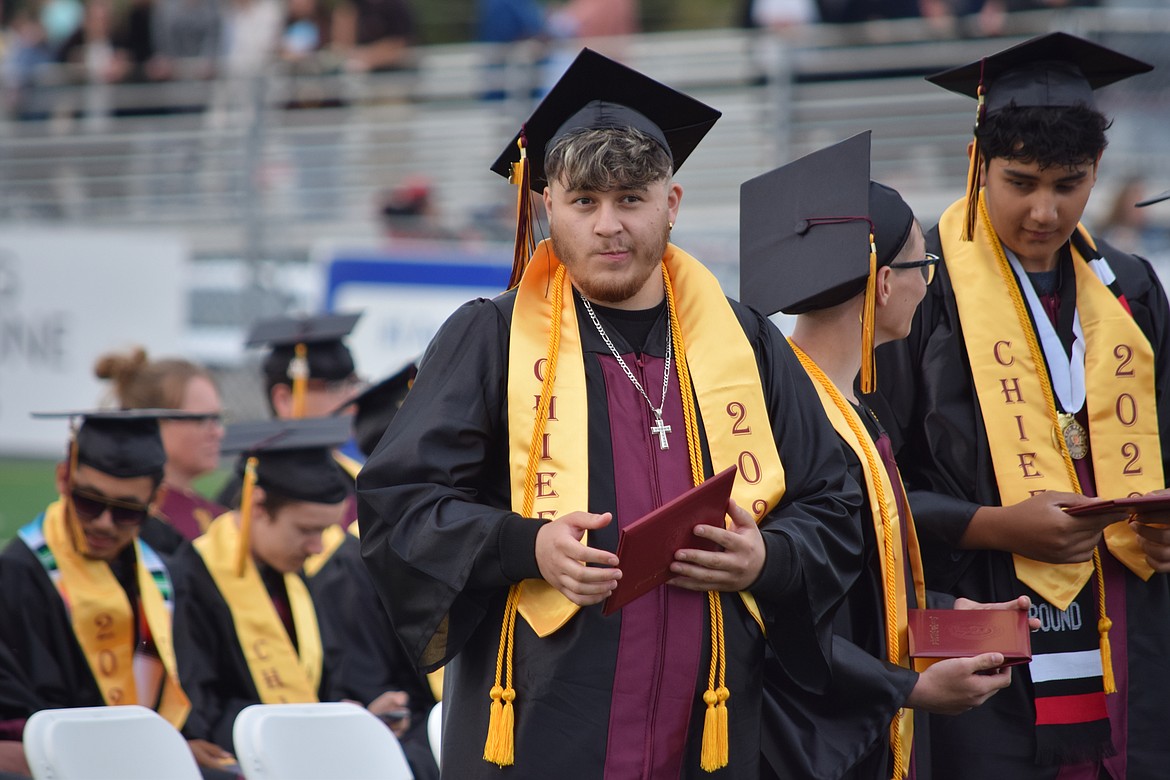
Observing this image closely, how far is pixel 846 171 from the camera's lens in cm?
350

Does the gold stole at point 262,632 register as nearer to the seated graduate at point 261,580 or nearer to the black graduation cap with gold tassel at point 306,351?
the seated graduate at point 261,580

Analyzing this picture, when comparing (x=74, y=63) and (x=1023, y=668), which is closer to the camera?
(x=1023, y=668)

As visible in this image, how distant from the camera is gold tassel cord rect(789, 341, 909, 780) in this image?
3361 millimetres

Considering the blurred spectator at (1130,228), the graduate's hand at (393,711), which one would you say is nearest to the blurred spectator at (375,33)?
the blurred spectator at (1130,228)

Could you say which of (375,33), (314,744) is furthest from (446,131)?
(314,744)

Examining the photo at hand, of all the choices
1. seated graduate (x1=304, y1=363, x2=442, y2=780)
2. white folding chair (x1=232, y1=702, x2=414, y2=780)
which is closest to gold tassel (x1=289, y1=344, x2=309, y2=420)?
seated graduate (x1=304, y1=363, x2=442, y2=780)

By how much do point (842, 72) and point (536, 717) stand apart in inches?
337

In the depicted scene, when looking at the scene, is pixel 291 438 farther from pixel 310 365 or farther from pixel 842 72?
pixel 842 72

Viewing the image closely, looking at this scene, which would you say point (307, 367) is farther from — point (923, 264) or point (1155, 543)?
point (1155, 543)

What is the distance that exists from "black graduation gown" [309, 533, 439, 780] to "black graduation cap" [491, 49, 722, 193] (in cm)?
271

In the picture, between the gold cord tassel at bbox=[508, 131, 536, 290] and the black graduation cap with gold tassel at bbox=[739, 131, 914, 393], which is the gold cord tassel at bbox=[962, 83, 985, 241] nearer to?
the black graduation cap with gold tassel at bbox=[739, 131, 914, 393]

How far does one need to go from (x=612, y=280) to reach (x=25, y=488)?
10.6 metres

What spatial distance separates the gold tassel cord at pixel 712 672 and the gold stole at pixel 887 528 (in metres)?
0.41

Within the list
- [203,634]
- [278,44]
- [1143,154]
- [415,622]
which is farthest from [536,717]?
[278,44]
